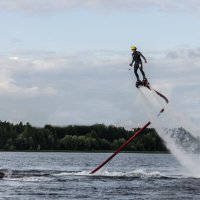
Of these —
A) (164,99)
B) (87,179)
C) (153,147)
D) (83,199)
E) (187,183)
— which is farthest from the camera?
(153,147)

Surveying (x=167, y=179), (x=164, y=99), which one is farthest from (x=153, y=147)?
(x=164, y=99)

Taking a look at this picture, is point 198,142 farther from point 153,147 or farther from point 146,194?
point 153,147

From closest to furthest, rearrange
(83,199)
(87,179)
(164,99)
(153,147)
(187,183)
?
(83,199)
(164,99)
(187,183)
(87,179)
(153,147)

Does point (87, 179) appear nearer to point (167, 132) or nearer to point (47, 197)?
point (167, 132)

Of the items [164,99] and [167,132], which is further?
[167,132]

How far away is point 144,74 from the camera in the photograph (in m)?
59.2

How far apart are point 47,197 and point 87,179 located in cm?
1819

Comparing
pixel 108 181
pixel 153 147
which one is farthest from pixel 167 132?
pixel 153 147

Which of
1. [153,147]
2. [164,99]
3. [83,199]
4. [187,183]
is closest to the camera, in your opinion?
[83,199]

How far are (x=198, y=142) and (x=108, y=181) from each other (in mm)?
9663

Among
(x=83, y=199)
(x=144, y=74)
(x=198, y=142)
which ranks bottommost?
(x=83, y=199)

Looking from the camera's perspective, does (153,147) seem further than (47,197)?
Yes

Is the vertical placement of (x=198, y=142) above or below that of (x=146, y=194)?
above

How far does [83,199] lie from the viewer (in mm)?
55812
